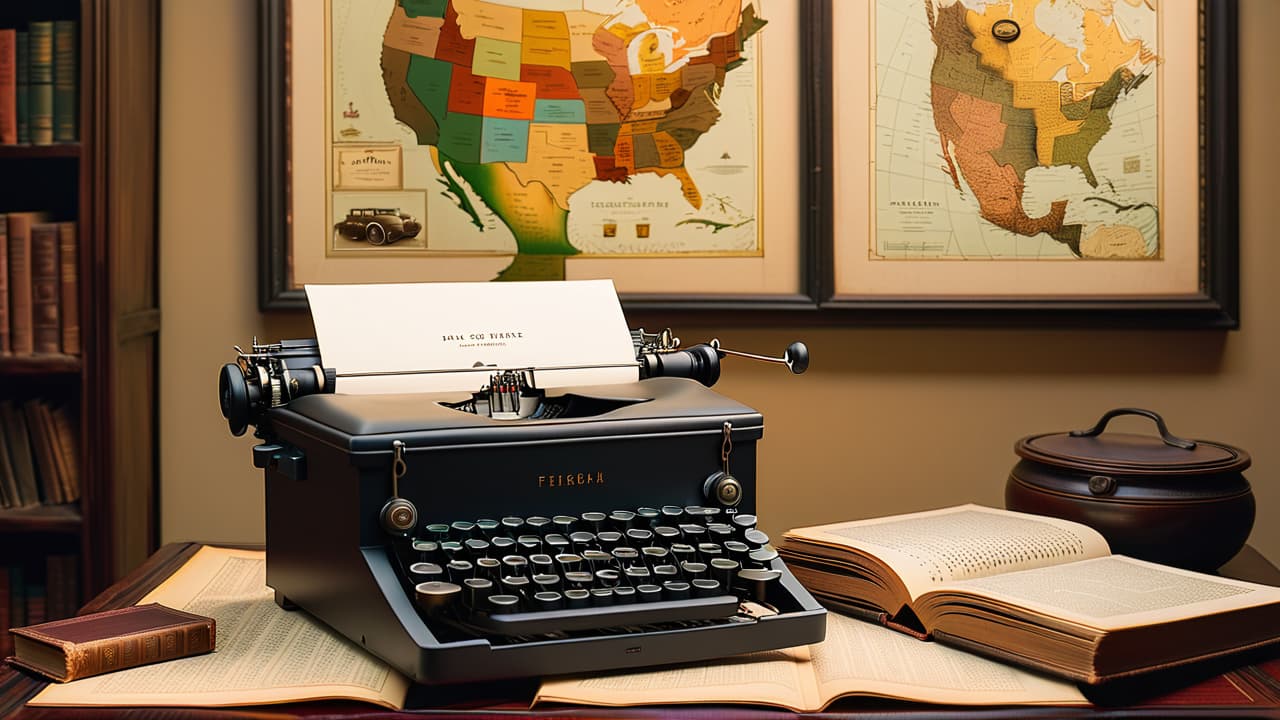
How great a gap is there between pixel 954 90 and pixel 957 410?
69cm

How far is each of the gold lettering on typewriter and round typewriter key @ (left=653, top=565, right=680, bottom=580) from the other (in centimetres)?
14

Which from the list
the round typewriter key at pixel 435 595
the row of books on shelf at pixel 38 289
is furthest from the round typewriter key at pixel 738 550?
the row of books on shelf at pixel 38 289

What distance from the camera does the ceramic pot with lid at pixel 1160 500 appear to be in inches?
63.7

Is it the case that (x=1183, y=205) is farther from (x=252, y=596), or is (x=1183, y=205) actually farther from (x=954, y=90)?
(x=252, y=596)

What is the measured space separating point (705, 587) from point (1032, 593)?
1.20ft

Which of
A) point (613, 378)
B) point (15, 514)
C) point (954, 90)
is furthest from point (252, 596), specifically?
point (954, 90)

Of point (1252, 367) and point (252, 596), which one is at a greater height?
point (1252, 367)

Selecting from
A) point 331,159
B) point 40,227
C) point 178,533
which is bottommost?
point 178,533

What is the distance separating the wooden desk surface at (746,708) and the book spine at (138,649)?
46mm

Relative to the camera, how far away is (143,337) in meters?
2.63

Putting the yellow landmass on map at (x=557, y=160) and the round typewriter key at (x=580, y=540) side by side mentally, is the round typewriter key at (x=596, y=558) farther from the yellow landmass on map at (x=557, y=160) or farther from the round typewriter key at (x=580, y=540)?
the yellow landmass on map at (x=557, y=160)

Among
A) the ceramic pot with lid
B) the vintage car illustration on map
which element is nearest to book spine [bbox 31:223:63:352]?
the vintage car illustration on map

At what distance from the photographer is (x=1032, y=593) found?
1358mm

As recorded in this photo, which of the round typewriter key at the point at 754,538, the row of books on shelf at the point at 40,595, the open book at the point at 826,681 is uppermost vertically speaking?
the round typewriter key at the point at 754,538
